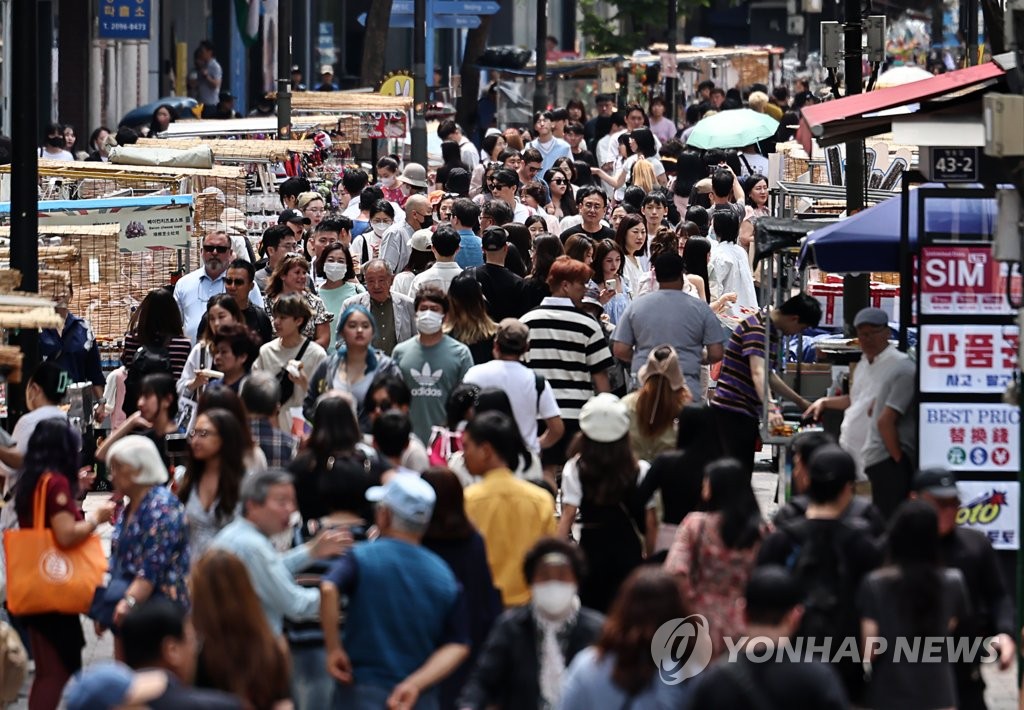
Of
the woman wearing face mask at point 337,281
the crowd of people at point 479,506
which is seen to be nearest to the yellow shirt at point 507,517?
the crowd of people at point 479,506

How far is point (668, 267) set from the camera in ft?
40.3

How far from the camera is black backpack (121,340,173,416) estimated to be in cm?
1179

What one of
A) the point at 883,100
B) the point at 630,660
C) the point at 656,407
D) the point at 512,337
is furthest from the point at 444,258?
the point at 630,660

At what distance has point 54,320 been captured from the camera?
30.5ft

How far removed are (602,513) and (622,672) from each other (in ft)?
9.29

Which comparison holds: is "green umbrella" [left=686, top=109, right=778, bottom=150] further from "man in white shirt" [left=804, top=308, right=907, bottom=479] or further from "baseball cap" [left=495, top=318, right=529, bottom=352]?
"baseball cap" [left=495, top=318, right=529, bottom=352]

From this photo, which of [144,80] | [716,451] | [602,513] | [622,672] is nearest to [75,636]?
[602,513]

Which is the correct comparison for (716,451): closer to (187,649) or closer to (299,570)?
(299,570)

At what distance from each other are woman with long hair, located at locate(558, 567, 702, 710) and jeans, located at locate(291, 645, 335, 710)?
1.41m

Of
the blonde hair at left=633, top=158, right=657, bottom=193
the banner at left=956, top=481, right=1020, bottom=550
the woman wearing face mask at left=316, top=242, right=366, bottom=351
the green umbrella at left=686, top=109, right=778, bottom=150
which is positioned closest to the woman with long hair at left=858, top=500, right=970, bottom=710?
the banner at left=956, top=481, right=1020, bottom=550

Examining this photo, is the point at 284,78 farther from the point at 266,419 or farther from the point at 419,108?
the point at 266,419

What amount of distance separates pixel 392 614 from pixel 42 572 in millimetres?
2232

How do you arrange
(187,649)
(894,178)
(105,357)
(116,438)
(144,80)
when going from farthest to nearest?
(144,80) < (894,178) < (105,357) < (116,438) < (187,649)

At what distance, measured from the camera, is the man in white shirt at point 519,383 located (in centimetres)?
1058
